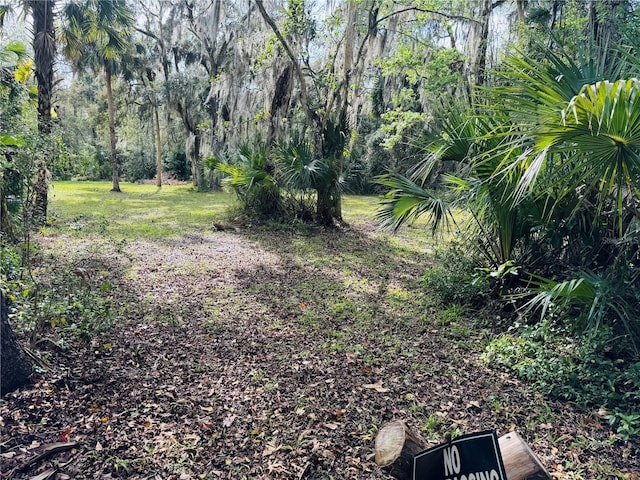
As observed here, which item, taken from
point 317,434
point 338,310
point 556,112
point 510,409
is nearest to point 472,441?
point 317,434

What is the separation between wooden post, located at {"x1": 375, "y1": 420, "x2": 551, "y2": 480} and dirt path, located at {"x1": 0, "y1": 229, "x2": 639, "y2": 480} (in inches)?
15.8

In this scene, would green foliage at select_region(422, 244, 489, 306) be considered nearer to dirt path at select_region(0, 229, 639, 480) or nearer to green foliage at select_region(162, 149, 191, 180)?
dirt path at select_region(0, 229, 639, 480)

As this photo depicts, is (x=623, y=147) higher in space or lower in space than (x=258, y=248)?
higher

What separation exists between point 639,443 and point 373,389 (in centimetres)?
148

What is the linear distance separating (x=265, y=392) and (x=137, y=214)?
9.04 m

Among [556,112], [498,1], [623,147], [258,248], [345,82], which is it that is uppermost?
[498,1]

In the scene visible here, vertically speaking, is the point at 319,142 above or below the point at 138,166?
below

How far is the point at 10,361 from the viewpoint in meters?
2.33

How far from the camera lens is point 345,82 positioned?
7.94 meters

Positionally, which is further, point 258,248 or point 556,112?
point 258,248

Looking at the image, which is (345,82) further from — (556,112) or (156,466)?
(156,466)

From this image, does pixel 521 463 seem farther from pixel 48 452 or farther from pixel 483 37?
pixel 483 37

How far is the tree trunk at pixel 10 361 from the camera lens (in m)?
2.27

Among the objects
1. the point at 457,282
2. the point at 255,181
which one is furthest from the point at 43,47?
→ the point at 457,282
